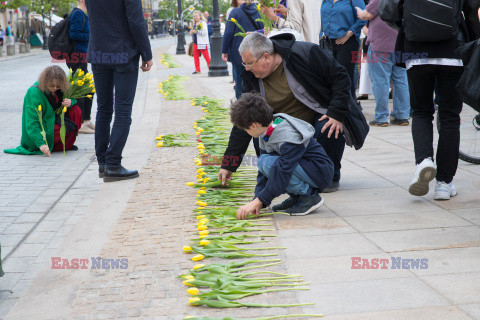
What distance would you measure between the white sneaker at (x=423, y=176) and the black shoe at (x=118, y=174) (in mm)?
2832

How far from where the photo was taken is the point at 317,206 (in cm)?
465

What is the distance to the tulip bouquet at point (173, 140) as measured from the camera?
7949mm

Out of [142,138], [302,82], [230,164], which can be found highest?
[302,82]

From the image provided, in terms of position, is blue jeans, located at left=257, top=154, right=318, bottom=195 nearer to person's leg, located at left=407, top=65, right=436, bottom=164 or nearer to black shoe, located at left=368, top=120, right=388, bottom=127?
person's leg, located at left=407, top=65, right=436, bottom=164

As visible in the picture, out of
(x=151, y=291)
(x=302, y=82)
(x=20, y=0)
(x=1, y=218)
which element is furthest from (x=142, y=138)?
(x=20, y=0)

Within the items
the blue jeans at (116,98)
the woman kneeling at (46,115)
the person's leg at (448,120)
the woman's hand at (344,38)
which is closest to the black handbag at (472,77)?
the person's leg at (448,120)

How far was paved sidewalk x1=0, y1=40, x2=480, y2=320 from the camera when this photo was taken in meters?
3.07

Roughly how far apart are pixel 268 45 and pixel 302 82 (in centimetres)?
41

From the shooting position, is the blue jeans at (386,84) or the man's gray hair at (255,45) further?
the blue jeans at (386,84)

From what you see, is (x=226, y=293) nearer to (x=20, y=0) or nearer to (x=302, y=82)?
(x=302, y=82)

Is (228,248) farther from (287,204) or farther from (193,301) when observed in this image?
(287,204)

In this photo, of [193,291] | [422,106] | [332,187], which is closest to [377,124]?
[332,187]

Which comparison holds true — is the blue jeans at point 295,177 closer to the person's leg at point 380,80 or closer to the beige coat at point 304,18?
the beige coat at point 304,18

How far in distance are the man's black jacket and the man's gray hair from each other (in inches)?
7.1
